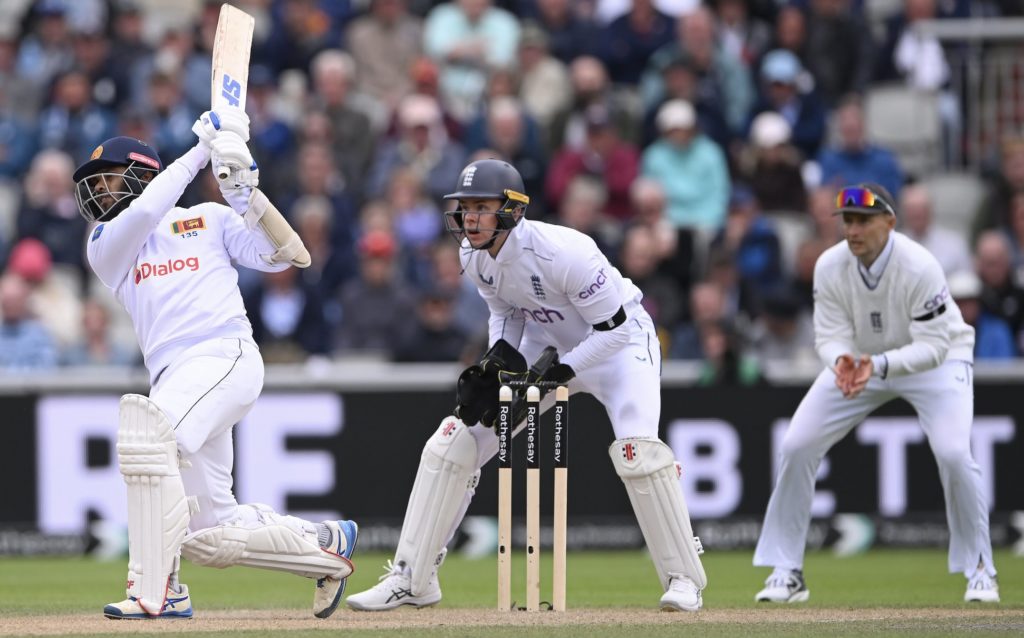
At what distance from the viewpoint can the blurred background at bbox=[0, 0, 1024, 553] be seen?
13195 millimetres

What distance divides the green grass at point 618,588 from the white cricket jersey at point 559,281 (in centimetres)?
145

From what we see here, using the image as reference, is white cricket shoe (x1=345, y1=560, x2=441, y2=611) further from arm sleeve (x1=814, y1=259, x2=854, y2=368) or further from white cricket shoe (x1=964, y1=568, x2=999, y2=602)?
white cricket shoe (x1=964, y1=568, x2=999, y2=602)

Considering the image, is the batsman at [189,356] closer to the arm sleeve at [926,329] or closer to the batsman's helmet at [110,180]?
the batsman's helmet at [110,180]

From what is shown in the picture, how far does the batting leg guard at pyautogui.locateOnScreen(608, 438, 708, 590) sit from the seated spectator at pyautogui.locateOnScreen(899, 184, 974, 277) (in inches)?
258

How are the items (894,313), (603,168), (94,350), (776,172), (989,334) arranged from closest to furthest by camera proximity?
(894,313) < (989,334) < (94,350) < (776,172) < (603,168)

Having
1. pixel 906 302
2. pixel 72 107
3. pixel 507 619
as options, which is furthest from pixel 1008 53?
pixel 507 619

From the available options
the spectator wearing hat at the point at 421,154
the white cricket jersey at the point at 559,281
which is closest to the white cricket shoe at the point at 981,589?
the white cricket jersey at the point at 559,281

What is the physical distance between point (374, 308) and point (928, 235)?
461 centimetres

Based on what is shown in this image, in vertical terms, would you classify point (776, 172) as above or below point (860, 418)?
above

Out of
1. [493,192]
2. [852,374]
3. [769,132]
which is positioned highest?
[769,132]

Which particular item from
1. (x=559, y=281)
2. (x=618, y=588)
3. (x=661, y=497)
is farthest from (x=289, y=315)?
(x=661, y=497)

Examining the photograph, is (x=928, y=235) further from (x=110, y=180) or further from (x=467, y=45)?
(x=110, y=180)

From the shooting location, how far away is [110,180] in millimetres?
8195

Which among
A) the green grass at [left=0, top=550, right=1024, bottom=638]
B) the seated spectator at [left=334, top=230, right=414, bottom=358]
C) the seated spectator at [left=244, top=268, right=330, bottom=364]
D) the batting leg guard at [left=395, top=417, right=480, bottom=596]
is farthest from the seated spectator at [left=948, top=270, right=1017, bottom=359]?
the batting leg guard at [left=395, top=417, right=480, bottom=596]
